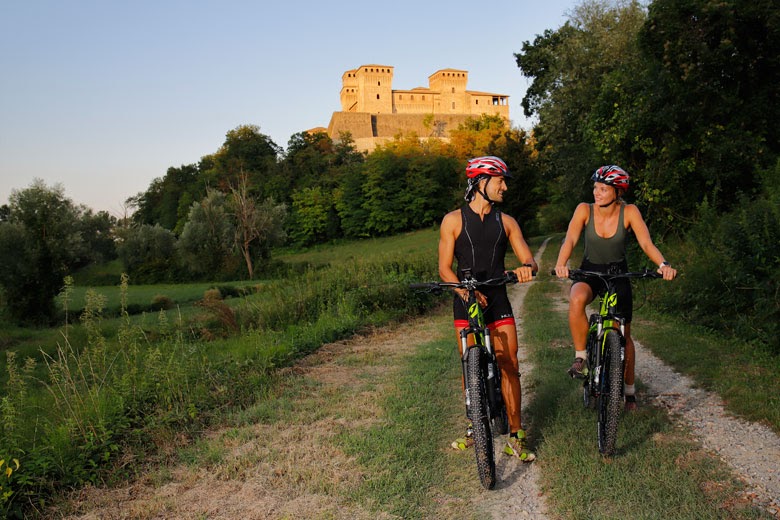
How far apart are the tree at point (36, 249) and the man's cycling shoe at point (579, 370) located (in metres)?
31.0

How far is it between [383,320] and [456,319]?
24.5ft

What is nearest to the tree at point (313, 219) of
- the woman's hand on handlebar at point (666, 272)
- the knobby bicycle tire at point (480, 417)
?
the woman's hand on handlebar at point (666, 272)

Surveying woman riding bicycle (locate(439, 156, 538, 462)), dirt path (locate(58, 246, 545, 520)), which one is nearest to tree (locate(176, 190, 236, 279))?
dirt path (locate(58, 246, 545, 520))

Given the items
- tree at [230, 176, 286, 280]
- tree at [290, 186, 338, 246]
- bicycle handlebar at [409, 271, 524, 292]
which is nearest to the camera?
bicycle handlebar at [409, 271, 524, 292]

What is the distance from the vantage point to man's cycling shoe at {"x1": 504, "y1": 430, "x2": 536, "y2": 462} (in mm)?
4543

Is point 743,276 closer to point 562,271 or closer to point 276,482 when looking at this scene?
point 562,271

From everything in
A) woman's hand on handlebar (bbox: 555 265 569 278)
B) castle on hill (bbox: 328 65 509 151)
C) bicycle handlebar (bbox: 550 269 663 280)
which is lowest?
bicycle handlebar (bbox: 550 269 663 280)

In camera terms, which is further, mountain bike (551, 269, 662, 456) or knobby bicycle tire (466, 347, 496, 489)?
Result: mountain bike (551, 269, 662, 456)

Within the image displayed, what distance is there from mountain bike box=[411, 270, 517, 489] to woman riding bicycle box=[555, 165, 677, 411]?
3.02 ft

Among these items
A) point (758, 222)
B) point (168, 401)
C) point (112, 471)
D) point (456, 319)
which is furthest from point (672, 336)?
point (112, 471)

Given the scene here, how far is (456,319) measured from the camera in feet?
14.7

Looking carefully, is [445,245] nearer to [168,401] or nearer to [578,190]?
[168,401]

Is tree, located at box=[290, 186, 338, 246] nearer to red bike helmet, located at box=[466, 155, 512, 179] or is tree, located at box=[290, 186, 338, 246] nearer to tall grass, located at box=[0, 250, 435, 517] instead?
tall grass, located at box=[0, 250, 435, 517]

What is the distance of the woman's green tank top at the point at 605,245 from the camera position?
5.00 m
